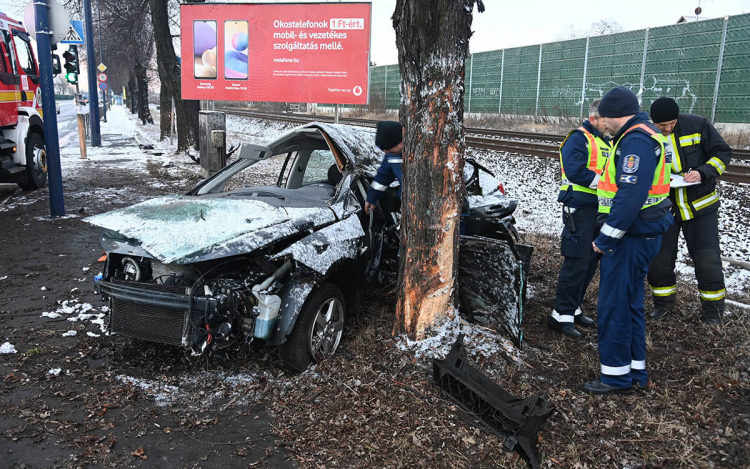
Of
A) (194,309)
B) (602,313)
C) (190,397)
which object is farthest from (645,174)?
(190,397)

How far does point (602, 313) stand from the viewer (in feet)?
10.7

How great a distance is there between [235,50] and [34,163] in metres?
4.45

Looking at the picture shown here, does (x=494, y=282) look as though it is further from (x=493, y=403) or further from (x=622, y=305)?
(x=493, y=403)

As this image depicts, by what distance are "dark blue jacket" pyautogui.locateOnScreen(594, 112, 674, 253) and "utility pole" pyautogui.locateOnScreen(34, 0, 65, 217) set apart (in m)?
7.85

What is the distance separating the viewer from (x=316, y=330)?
141 inches

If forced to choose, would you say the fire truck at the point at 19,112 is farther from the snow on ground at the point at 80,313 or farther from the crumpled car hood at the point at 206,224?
the crumpled car hood at the point at 206,224

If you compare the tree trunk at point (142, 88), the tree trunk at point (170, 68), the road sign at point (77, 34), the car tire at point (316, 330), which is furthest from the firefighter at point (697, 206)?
the tree trunk at point (142, 88)

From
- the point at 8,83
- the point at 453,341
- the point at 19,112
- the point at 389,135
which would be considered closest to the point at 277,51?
the point at 8,83

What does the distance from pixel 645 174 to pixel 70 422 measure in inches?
142

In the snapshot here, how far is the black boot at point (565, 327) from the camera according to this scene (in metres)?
4.10

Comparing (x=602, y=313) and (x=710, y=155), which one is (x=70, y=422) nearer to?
(x=602, y=313)

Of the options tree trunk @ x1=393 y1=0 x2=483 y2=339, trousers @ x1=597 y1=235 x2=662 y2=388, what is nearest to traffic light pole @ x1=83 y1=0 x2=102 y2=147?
tree trunk @ x1=393 y1=0 x2=483 y2=339

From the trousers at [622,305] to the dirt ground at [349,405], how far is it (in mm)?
186

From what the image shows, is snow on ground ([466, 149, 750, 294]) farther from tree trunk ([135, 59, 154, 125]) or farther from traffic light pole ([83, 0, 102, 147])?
tree trunk ([135, 59, 154, 125])
